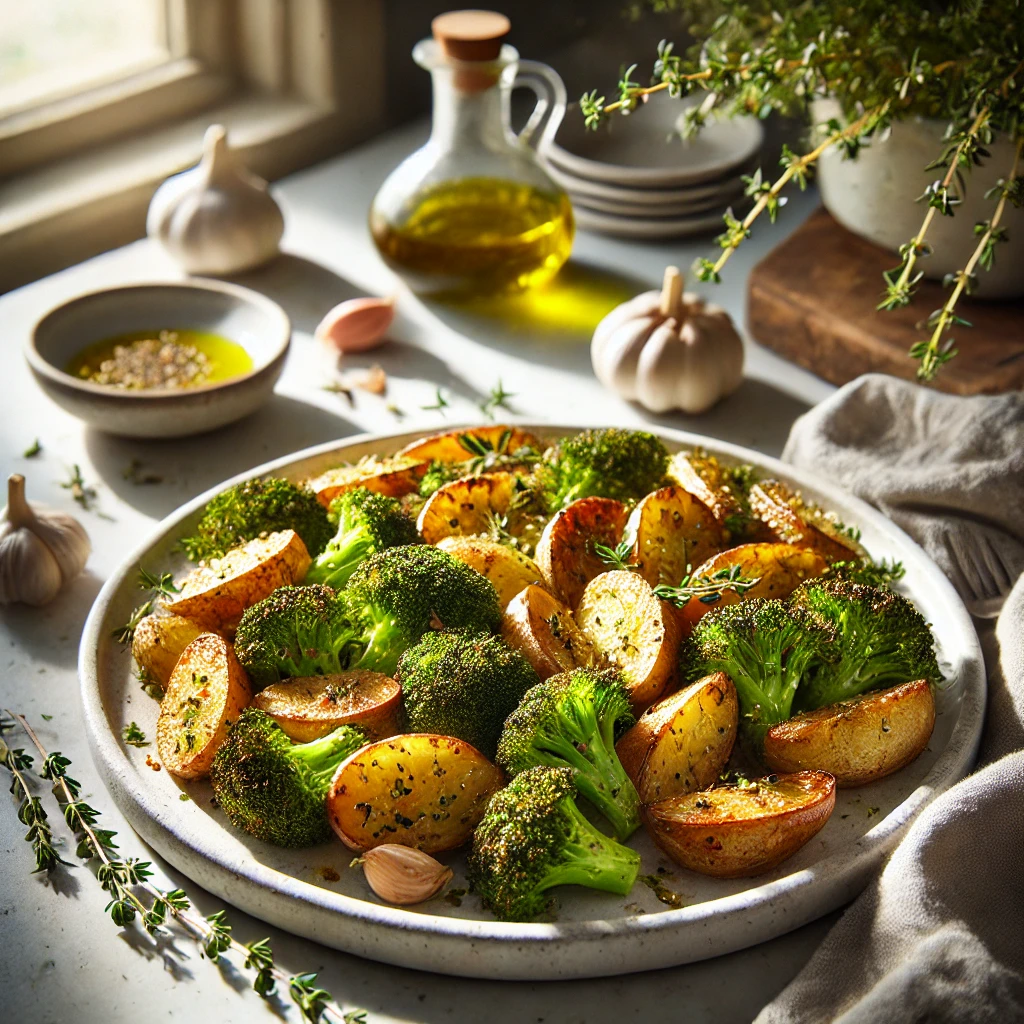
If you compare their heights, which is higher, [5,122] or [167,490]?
[5,122]

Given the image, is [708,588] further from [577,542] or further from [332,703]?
[332,703]

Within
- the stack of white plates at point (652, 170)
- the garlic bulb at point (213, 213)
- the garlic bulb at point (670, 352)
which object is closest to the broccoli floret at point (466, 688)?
the garlic bulb at point (670, 352)

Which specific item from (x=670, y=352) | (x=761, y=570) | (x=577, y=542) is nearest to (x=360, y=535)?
(x=577, y=542)

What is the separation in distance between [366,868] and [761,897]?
385 millimetres

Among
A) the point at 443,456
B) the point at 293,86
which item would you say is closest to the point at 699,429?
the point at 443,456

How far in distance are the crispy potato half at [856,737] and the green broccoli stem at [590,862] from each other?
8.5 inches

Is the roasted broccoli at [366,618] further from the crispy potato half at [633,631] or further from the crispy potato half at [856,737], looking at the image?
the crispy potato half at [856,737]

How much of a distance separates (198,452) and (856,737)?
126 centimetres

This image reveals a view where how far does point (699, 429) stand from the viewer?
2.23m

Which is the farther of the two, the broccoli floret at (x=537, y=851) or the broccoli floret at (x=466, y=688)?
the broccoli floret at (x=466, y=688)

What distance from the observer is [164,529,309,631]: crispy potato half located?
4.97 ft

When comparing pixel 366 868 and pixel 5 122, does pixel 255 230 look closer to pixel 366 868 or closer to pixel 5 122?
pixel 5 122

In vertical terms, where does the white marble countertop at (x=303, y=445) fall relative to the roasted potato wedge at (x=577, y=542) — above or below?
below

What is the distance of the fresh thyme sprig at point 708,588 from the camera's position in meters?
1.45
